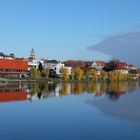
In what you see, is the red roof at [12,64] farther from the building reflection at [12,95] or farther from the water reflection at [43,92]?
the building reflection at [12,95]

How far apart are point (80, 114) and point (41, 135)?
415 centimetres

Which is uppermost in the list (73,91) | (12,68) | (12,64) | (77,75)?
(12,64)

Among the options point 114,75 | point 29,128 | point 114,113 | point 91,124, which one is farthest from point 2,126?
point 114,75

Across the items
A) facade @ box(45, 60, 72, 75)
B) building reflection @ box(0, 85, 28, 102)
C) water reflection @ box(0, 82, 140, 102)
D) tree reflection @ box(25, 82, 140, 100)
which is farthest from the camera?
facade @ box(45, 60, 72, 75)

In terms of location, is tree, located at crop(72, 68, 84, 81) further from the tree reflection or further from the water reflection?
the water reflection

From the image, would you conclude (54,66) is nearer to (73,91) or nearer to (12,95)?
(73,91)

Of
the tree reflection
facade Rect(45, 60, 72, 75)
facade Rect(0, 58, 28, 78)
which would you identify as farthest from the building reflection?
facade Rect(45, 60, 72, 75)

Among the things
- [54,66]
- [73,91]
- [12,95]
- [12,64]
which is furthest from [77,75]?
A: [12,95]

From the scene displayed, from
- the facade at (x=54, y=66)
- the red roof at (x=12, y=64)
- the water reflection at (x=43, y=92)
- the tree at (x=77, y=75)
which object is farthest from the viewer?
the facade at (x=54, y=66)

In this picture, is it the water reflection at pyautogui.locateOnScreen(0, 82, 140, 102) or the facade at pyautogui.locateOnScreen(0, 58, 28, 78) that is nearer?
the water reflection at pyautogui.locateOnScreen(0, 82, 140, 102)

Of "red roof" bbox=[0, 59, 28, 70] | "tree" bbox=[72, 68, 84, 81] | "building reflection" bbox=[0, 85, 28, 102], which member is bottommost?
"building reflection" bbox=[0, 85, 28, 102]

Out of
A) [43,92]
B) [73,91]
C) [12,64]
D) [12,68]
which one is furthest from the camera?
[12,64]

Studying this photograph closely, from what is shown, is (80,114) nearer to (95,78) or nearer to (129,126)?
(129,126)

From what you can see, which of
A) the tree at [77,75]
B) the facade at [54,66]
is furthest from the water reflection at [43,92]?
the facade at [54,66]
